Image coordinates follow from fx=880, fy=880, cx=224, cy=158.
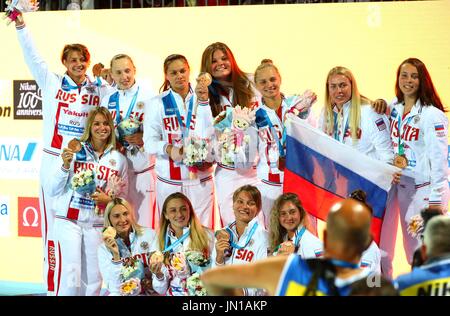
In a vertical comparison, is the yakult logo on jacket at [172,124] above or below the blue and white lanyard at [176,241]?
above

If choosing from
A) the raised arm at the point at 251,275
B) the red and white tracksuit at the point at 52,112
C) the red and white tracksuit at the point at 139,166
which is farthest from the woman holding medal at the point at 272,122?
the raised arm at the point at 251,275

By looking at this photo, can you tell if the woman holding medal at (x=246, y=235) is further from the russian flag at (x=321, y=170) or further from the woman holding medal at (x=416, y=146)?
the woman holding medal at (x=416, y=146)

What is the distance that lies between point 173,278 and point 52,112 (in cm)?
179

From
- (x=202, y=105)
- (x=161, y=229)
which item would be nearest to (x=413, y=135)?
(x=202, y=105)

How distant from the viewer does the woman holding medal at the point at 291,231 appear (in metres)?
6.93

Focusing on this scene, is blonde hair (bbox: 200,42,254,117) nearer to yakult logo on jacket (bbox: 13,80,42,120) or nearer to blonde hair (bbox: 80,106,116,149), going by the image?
blonde hair (bbox: 80,106,116,149)

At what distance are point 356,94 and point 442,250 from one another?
298 cm

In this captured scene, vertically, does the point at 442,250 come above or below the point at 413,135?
below

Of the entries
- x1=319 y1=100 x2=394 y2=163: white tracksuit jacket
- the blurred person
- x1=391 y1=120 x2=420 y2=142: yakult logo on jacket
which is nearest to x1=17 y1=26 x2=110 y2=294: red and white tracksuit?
x1=319 y1=100 x2=394 y2=163: white tracksuit jacket

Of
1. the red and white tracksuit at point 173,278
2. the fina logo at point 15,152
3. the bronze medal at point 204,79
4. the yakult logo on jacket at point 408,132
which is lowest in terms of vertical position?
the red and white tracksuit at point 173,278

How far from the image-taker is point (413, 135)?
6.72 m

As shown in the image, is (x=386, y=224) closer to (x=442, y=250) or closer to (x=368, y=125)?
(x=368, y=125)

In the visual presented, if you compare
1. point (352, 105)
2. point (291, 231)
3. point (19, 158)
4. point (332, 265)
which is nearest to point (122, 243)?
point (19, 158)

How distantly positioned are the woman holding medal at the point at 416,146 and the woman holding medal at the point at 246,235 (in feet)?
3.32
